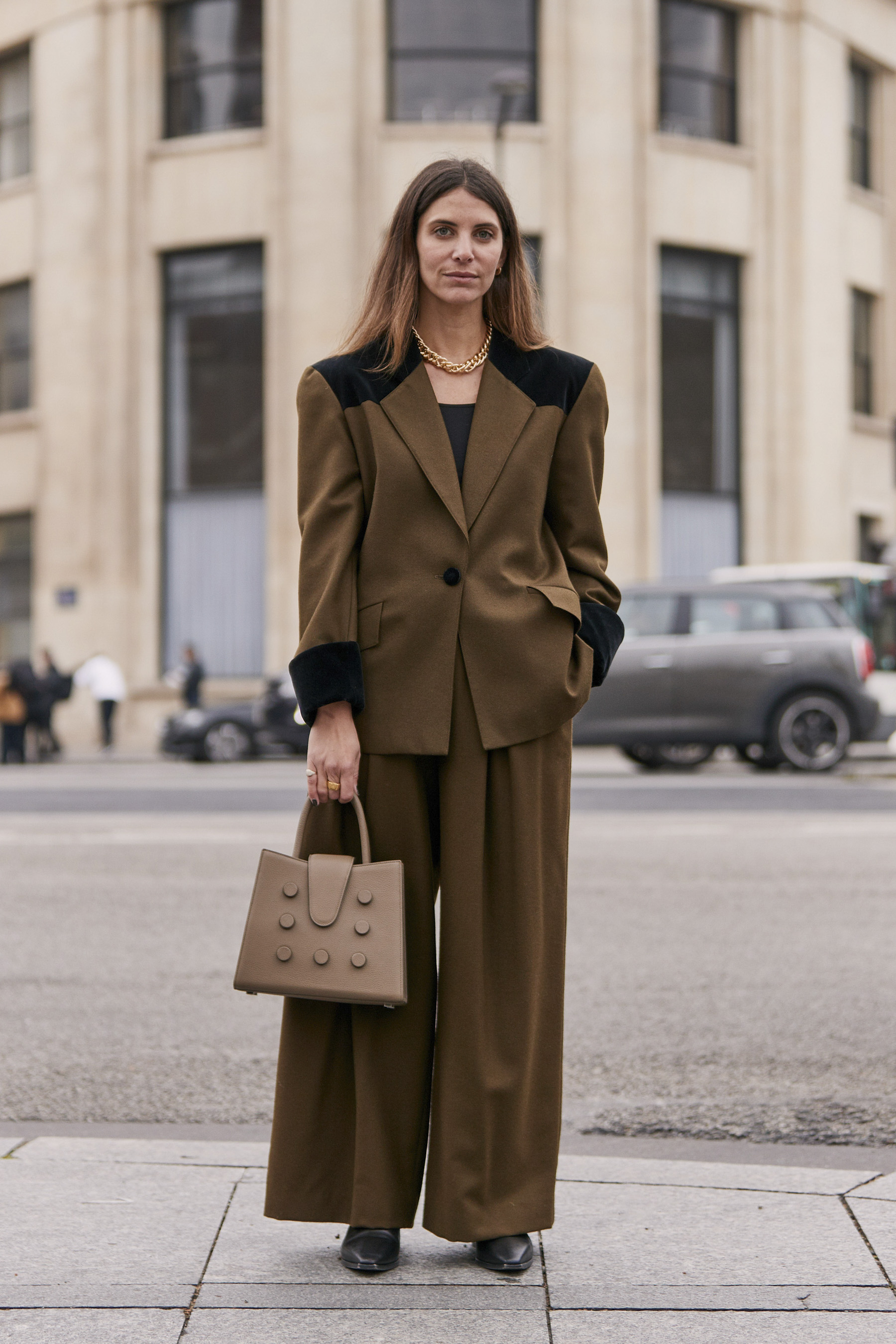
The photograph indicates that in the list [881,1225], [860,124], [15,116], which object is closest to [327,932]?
[881,1225]

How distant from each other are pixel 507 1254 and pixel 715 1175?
82cm

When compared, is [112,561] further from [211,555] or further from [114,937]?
[114,937]

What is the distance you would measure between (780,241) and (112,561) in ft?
39.0

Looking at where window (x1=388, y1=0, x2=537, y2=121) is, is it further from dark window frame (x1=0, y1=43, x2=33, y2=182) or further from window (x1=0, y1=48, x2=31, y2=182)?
window (x1=0, y1=48, x2=31, y2=182)

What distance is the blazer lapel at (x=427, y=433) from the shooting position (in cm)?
294

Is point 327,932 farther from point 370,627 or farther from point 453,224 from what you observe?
point 453,224

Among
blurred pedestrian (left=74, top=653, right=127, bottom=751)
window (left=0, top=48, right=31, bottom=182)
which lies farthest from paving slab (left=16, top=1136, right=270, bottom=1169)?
window (left=0, top=48, right=31, bottom=182)

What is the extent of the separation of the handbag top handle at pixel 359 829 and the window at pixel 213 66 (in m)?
24.7

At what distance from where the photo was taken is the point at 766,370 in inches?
1055

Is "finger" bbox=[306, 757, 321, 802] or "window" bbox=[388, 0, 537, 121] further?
"window" bbox=[388, 0, 537, 121]

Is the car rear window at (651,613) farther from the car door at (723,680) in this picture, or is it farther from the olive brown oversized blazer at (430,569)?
the olive brown oversized blazer at (430,569)

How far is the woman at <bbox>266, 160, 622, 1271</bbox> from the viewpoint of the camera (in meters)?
2.87

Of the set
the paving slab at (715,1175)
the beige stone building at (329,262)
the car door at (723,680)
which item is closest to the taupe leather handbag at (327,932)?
the paving slab at (715,1175)

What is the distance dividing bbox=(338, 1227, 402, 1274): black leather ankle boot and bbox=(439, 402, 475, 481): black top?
4.39 feet
